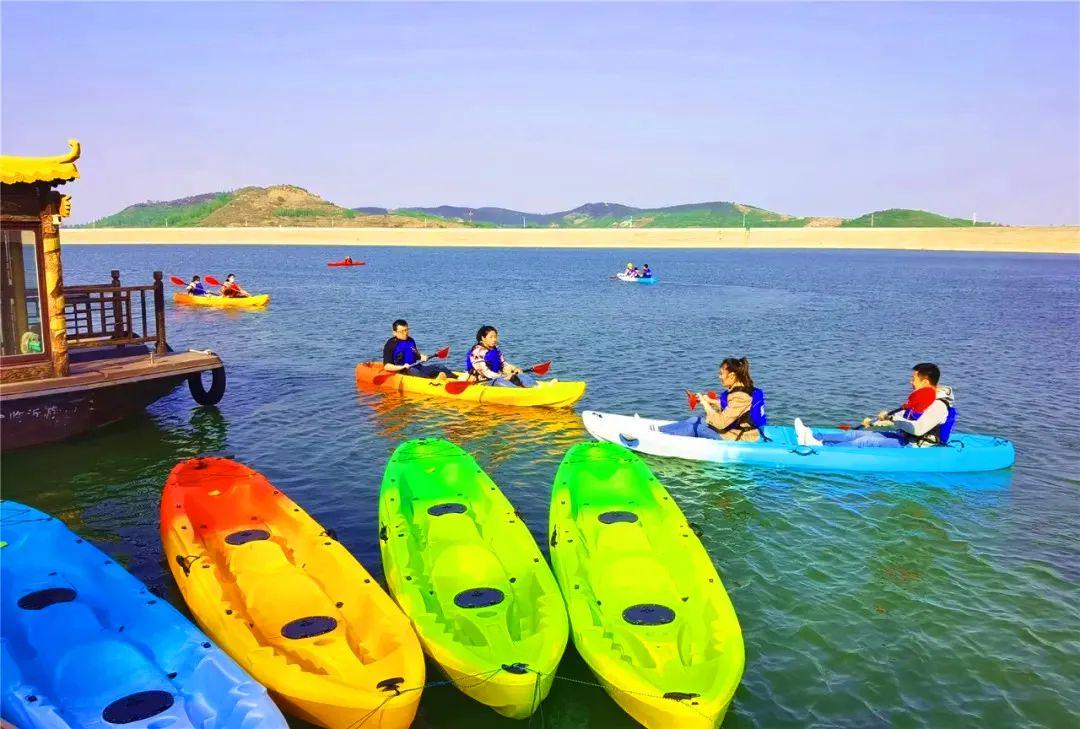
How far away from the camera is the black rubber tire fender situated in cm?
1828

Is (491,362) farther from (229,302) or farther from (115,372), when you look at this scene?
(229,302)

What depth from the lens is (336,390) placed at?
21.0 metres

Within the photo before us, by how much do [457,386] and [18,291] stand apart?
898 cm

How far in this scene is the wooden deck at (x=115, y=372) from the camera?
13.7 meters

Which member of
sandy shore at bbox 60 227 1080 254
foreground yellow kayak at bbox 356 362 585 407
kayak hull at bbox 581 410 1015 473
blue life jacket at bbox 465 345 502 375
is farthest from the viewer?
sandy shore at bbox 60 227 1080 254

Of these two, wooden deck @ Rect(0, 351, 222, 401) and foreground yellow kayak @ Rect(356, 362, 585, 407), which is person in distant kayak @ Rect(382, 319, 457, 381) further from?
wooden deck @ Rect(0, 351, 222, 401)

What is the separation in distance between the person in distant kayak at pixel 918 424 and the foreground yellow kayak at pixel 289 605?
9.70 meters

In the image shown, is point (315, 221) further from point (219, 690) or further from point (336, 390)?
point (219, 690)

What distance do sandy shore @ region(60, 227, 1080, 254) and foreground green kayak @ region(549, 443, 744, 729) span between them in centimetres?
14909

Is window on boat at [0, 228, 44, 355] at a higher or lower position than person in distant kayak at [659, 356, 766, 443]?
higher

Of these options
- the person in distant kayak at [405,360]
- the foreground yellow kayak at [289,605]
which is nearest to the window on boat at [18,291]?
the foreground yellow kayak at [289,605]

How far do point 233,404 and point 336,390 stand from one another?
8.96ft

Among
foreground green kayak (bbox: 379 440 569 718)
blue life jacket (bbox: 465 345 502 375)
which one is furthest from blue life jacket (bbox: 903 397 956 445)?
blue life jacket (bbox: 465 345 502 375)

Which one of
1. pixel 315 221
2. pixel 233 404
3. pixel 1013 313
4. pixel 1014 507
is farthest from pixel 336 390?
pixel 315 221
